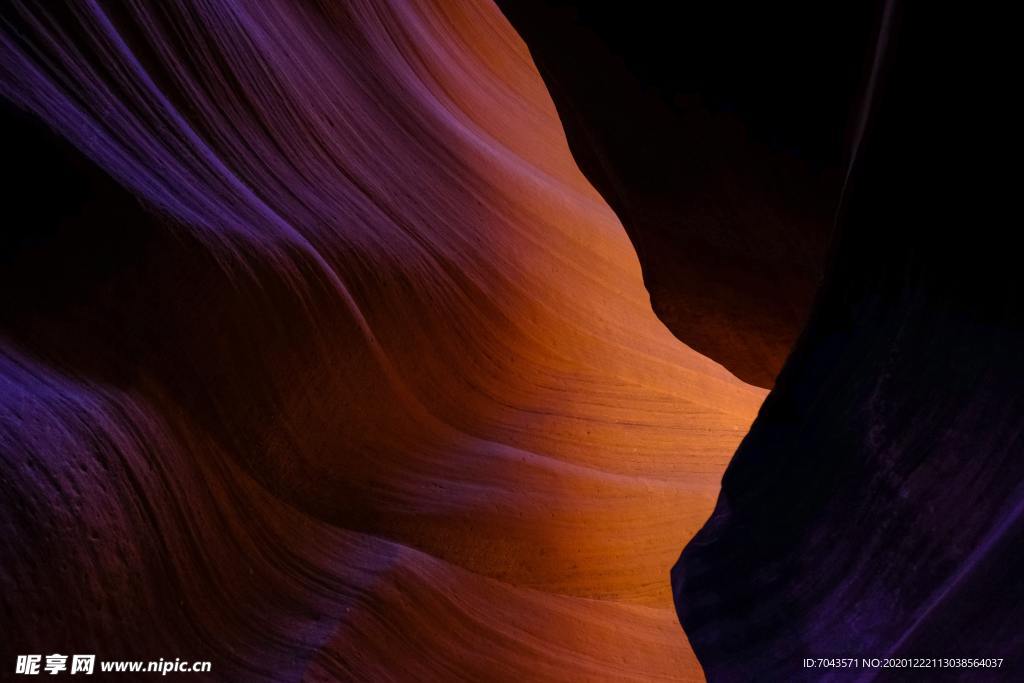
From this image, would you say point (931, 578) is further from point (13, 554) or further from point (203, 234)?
point (203, 234)

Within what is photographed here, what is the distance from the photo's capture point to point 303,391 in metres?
2.45

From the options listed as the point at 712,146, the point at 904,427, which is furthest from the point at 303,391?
the point at 712,146

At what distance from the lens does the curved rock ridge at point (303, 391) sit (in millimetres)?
1868

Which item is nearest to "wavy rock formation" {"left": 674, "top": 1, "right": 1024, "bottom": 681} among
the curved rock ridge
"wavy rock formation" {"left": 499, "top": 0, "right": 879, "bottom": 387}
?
the curved rock ridge

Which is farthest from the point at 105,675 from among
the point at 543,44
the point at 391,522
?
the point at 543,44

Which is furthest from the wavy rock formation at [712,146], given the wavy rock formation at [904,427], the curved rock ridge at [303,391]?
the wavy rock formation at [904,427]

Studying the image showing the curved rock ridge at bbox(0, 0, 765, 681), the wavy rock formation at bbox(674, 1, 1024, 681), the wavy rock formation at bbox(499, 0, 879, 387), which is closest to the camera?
the wavy rock formation at bbox(674, 1, 1024, 681)

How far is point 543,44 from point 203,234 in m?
2.94

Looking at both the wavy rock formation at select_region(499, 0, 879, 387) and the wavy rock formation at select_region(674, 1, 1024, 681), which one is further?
the wavy rock formation at select_region(499, 0, 879, 387)

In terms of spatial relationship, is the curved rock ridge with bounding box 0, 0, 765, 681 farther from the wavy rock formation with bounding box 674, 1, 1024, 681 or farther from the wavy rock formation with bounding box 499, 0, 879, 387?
the wavy rock formation with bounding box 674, 1, 1024, 681

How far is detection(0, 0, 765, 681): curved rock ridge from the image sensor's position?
187 centimetres

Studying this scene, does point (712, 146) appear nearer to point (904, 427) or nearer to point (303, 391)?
point (303, 391)

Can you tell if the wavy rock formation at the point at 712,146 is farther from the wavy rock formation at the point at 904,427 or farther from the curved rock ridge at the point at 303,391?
the wavy rock formation at the point at 904,427

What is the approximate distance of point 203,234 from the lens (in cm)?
220
